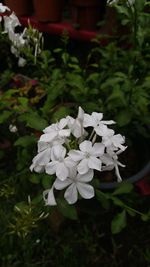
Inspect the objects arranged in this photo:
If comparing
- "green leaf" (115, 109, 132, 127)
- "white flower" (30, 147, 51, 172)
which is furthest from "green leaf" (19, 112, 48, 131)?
"white flower" (30, 147, 51, 172)

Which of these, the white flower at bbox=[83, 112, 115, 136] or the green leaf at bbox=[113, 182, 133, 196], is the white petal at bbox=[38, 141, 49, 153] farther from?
the green leaf at bbox=[113, 182, 133, 196]

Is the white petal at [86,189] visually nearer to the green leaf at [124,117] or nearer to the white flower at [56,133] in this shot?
the white flower at [56,133]

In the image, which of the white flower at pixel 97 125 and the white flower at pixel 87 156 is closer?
the white flower at pixel 87 156

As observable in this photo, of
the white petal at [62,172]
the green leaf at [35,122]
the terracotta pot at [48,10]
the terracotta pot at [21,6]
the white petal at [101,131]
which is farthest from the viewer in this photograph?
the terracotta pot at [21,6]

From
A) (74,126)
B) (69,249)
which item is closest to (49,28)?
(69,249)

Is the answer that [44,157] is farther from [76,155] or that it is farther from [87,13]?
[87,13]

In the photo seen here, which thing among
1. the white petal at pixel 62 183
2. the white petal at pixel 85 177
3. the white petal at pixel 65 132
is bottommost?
the white petal at pixel 62 183

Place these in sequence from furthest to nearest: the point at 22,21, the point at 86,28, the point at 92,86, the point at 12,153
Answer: the point at 22,21 → the point at 86,28 → the point at 12,153 → the point at 92,86

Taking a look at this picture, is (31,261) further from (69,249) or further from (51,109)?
(51,109)

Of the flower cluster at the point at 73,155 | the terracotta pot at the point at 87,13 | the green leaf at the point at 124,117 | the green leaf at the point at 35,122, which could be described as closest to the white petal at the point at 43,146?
the flower cluster at the point at 73,155
